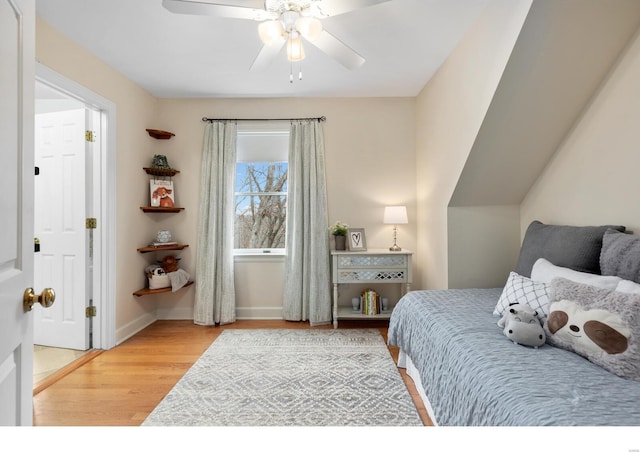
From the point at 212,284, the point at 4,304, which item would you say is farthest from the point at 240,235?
the point at 4,304

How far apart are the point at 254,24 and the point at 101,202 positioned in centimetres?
202

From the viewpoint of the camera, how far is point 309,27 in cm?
181

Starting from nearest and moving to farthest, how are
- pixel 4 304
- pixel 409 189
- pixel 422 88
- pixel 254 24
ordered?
pixel 4 304 < pixel 254 24 < pixel 422 88 < pixel 409 189

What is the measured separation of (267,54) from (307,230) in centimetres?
188

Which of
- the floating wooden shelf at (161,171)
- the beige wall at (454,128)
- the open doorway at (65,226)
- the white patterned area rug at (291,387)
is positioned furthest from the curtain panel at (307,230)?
the open doorway at (65,226)

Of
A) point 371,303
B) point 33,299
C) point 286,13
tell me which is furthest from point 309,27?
point 371,303

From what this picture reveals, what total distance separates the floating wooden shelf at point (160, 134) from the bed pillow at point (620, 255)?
3849 millimetres

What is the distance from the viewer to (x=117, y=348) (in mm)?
2961

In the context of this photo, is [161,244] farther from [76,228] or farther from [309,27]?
[309,27]

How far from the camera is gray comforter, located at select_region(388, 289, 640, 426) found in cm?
99

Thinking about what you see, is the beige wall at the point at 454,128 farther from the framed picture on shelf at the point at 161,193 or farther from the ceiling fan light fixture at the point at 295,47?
the framed picture on shelf at the point at 161,193

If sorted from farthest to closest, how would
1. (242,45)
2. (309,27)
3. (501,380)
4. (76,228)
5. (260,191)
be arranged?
(260,191), (76,228), (242,45), (309,27), (501,380)

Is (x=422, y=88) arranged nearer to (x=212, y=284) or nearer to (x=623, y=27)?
(x=623, y=27)

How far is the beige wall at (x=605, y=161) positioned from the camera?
1.80 metres
